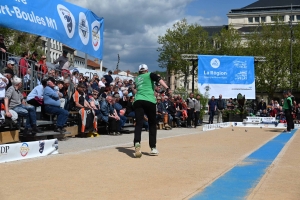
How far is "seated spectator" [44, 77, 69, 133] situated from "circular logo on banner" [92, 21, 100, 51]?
6.38 m

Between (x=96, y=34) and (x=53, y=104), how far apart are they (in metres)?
7.23

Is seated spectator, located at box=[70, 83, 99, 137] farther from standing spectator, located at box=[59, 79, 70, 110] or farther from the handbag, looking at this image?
the handbag

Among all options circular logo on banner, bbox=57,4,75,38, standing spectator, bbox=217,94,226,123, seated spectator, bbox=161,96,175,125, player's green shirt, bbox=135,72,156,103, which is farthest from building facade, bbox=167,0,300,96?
player's green shirt, bbox=135,72,156,103

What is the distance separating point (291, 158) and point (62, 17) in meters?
9.15

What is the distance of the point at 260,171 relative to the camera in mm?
7660

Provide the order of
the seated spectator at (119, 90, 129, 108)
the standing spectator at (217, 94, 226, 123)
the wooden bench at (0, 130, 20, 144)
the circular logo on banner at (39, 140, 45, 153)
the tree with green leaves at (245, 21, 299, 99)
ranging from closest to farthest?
the circular logo on banner at (39, 140, 45, 153) → the wooden bench at (0, 130, 20, 144) → the seated spectator at (119, 90, 129, 108) → the standing spectator at (217, 94, 226, 123) → the tree with green leaves at (245, 21, 299, 99)

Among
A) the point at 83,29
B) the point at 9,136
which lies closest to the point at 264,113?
the point at 83,29

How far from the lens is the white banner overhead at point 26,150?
814 centimetres

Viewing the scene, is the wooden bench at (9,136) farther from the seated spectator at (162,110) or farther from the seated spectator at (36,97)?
the seated spectator at (162,110)

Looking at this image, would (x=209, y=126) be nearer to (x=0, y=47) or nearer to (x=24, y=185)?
(x=0, y=47)

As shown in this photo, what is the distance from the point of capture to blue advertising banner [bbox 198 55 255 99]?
30562 millimetres

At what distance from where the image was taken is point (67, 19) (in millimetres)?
15469

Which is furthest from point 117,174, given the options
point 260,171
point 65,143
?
point 65,143

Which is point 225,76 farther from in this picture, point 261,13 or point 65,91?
point 261,13
